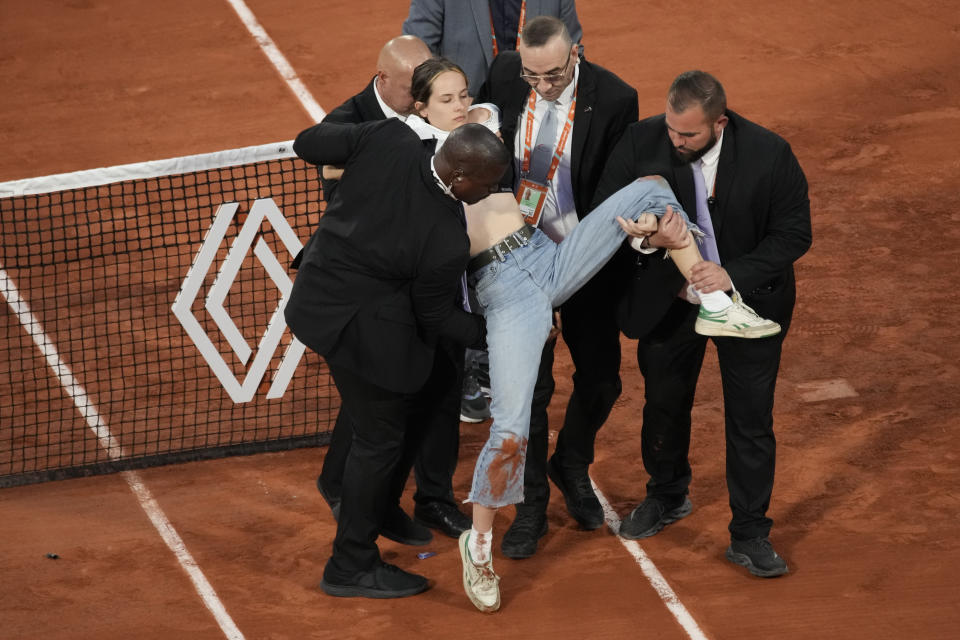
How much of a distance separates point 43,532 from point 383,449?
2269mm

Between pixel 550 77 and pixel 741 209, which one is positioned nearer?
pixel 741 209

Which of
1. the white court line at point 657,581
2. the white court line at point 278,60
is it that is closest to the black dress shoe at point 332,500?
the white court line at point 657,581

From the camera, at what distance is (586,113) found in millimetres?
6367

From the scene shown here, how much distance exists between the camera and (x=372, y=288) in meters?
5.82

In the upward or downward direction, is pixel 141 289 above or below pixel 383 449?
below

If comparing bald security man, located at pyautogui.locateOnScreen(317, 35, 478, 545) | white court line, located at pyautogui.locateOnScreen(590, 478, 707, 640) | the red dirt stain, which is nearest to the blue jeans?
the red dirt stain

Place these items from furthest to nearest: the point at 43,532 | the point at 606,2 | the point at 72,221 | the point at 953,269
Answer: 1. the point at 606,2
2. the point at 72,221
3. the point at 953,269
4. the point at 43,532

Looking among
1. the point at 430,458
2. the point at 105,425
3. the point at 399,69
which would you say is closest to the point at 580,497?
the point at 430,458

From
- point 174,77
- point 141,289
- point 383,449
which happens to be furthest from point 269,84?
point 383,449

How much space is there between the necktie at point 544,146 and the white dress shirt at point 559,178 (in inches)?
0.6

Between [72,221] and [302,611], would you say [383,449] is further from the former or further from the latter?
[72,221]

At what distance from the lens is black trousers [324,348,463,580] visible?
20.1 ft

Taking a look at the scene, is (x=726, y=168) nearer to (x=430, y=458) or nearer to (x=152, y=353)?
(x=430, y=458)

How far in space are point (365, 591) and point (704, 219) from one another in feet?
8.18
